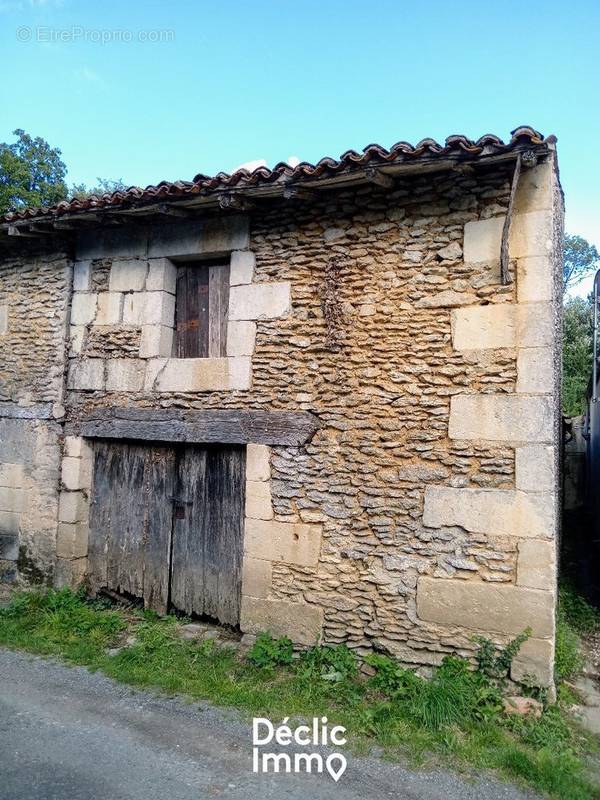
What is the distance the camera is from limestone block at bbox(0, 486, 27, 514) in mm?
6098

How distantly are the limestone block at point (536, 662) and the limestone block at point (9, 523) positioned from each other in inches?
207

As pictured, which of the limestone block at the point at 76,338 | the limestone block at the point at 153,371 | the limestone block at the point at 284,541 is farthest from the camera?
the limestone block at the point at 76,338

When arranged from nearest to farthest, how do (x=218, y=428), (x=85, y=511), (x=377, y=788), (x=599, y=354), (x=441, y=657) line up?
(x=377, y=788), (x=441, y=657), (x=218, y=428), (x=85, y=511), (x=599, y=354)

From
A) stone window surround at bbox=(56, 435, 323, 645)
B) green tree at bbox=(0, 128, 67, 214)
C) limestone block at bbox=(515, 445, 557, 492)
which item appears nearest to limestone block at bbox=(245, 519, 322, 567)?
stone window surround at bbox=(56, 435, 323, 645)

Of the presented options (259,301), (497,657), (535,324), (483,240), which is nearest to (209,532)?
(259,301)

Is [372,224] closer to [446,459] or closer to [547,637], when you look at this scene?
[446,459]

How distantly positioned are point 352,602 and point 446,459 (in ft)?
4.74

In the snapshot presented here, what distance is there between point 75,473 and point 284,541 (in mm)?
2575

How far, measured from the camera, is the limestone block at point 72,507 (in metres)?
5.86

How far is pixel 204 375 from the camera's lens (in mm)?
5285

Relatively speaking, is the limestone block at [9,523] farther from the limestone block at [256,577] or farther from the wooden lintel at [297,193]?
the wooden lintel at [297,193]

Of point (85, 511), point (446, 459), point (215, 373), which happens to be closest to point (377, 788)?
point (446, 459)

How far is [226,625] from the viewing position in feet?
17.4

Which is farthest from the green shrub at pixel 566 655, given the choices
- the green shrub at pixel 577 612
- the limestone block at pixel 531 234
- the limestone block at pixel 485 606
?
the limestone block at pixel 531 234
